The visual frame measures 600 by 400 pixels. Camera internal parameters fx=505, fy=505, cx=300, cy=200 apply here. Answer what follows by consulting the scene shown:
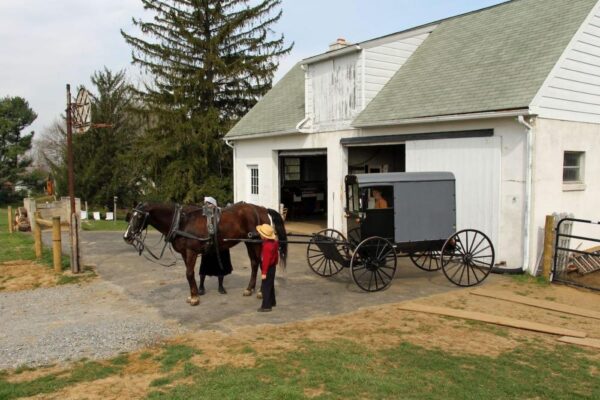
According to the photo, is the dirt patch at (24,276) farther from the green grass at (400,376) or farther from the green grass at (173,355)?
the green grass at (400,376)

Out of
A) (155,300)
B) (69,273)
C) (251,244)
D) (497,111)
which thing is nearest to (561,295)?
(497,111)

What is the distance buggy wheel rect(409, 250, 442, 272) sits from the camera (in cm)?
1009

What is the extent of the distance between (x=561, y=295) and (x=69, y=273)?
Result: 10.2 m

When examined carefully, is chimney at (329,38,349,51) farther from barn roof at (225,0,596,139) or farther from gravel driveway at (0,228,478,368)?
gravel driveway at (0,228,478,368)

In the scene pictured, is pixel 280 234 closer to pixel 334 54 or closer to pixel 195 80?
pixel 334 54

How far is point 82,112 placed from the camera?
444 inches

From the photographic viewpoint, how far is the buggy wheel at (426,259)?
1009 centimetres

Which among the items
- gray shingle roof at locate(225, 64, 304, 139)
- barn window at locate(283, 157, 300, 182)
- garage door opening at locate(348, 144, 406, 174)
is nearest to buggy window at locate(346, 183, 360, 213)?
gray shingle roof at locate(225, 64, 304, 139)

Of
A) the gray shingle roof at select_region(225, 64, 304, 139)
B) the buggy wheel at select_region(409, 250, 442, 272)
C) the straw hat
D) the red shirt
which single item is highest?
the gray shingle roof at select_region(225, 64, 304, 139)

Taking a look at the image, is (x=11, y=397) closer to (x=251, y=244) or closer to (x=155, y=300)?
(x=155, y=300)

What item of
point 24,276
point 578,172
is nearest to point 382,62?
point 578,172

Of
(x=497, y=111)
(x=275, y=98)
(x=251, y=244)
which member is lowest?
(x=251, y=244)

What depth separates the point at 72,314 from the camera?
320 inches

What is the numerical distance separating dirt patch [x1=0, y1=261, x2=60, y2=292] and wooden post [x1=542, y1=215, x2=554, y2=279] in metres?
10.1
